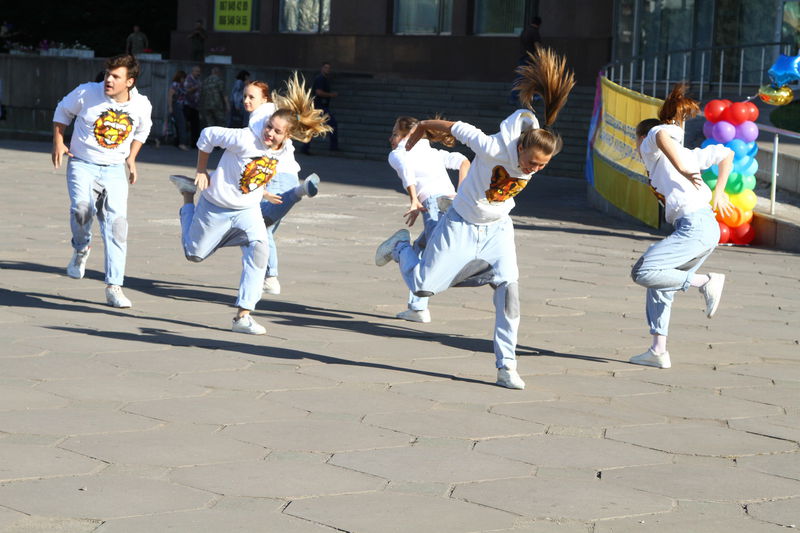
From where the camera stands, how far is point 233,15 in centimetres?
3531

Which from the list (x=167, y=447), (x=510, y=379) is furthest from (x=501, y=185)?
(x=167, y=447)

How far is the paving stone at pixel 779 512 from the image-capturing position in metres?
4.39

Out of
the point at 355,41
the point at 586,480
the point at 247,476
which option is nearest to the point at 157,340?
the point at 247,476

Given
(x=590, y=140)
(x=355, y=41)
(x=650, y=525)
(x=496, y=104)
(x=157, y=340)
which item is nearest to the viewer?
(x=650, y=525)

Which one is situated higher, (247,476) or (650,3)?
(650,3)

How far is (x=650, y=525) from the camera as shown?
4.30m

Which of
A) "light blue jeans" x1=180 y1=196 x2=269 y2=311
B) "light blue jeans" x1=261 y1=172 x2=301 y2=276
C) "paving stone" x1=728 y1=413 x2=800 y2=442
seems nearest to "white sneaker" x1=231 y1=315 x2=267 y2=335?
"light blue jeans" x1=180 y1=196 x2=269 y2=311

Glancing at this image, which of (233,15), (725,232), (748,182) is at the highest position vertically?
(233,15)

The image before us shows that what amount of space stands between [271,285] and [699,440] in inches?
169

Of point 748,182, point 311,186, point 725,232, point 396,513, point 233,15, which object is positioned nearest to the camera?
point 396,513

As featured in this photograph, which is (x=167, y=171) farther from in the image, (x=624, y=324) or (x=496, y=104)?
(x=624, y=324)

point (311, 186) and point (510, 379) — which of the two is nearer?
point (510, 379)

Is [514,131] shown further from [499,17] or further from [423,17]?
[423,17]

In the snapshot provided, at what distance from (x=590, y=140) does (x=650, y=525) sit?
1509 cm
